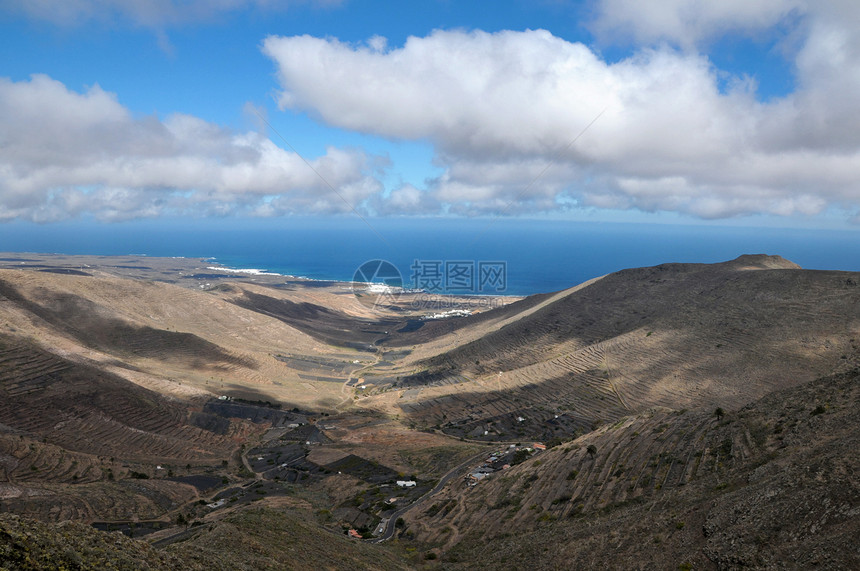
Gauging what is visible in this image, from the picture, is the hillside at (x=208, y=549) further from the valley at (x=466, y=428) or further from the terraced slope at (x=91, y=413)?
the terraced slope at (x=91, y=413)

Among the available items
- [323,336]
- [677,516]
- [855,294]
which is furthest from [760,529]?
[323,336]

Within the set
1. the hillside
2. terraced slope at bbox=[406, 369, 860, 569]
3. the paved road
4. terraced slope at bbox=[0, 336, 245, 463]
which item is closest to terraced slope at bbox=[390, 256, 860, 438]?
the paved road

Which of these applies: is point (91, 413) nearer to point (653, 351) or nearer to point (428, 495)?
point (428, 495)

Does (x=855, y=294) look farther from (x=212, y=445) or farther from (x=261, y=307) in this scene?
(x=261, y=307)

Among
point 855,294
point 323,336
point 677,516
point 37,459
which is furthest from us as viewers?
point 323,336

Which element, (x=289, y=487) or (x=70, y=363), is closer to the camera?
(x=289, y=487)

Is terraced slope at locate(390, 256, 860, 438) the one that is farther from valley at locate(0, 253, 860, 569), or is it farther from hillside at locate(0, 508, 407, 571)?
hillside at locate(0, 508, 407, 571)

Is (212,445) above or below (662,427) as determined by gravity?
below

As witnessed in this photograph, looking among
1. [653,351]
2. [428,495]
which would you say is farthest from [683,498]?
[653,351]

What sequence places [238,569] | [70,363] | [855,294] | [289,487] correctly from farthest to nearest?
[70,363] → [855,294] → [289,487] → [238,569]
